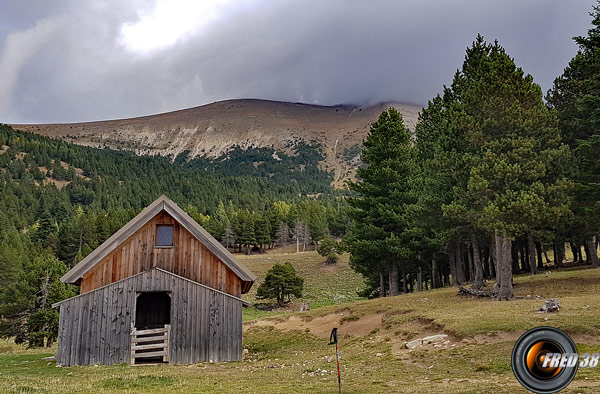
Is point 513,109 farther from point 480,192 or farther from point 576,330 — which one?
point 576,330

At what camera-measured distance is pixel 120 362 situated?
20219 mm

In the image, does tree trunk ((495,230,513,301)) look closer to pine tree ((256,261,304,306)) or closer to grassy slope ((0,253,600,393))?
grassy slope ((0,253,600,393))

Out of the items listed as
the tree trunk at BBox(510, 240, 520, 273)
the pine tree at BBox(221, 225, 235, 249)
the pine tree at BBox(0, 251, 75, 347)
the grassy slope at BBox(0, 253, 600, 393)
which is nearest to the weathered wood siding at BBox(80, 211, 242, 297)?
the grassy slope at BBox(0, 253, 600, 393)

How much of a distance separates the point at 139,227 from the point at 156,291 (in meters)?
3.22

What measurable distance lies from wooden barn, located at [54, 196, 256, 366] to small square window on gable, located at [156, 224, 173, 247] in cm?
1

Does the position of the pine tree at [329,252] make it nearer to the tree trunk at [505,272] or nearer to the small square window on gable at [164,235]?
the tree trunk at [505,272]

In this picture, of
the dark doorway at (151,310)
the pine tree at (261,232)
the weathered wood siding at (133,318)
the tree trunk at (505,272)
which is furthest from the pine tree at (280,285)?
the pine tree at (261,232)

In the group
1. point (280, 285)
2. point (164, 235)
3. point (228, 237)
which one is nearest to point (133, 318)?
point (164, 235)

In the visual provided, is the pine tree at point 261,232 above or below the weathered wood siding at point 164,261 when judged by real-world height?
A: above

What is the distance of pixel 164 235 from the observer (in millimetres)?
22188

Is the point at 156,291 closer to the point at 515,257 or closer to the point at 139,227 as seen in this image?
the point at 139,227

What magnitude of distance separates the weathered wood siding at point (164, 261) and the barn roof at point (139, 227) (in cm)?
24

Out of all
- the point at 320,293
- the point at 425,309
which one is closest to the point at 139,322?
the point at 425,309

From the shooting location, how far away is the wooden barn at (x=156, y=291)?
66.7ft
